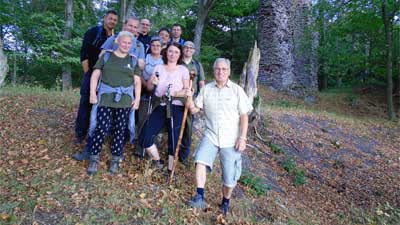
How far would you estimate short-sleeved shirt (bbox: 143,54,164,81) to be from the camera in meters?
5.27

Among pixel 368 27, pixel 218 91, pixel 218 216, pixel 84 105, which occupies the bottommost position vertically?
pixel 218 216

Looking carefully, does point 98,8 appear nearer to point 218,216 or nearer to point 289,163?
point 289,163

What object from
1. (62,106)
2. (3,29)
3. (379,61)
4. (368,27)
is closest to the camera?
(62,106)

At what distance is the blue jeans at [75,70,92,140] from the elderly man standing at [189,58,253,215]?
6.59 feet

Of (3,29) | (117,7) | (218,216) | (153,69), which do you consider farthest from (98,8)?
(218,216)

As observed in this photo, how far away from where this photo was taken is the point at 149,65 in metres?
5.31

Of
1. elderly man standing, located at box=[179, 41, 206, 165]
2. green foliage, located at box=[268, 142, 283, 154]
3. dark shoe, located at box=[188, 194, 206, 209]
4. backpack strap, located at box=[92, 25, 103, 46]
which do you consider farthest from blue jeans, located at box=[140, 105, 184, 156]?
green foliage, located at box=[268, 142, 283, 154]

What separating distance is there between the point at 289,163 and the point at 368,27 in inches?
379

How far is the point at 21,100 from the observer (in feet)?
26.3

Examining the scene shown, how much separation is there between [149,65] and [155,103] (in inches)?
24.1

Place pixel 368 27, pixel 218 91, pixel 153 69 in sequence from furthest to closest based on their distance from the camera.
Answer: pixel 368 27 < pixel 153 69 < pixel 218 91

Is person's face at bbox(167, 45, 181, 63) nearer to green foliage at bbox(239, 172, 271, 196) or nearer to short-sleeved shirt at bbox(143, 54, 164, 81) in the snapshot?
short-sleeved shirt at bbox(143, 54, 164, 81)

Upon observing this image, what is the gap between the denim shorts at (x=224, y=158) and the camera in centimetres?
446

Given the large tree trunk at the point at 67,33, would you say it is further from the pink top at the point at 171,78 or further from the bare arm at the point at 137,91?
the pink top at the point at 171,78
